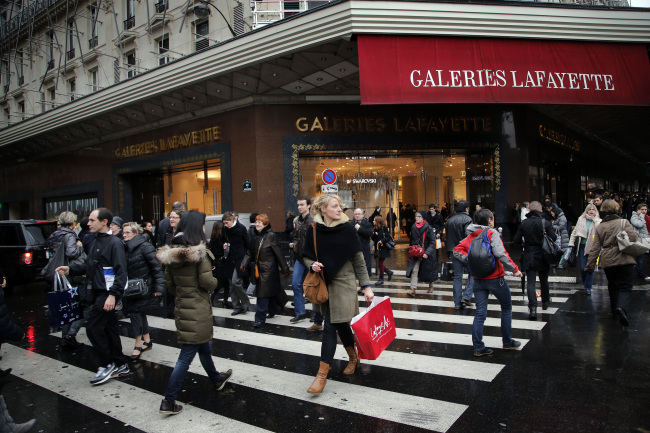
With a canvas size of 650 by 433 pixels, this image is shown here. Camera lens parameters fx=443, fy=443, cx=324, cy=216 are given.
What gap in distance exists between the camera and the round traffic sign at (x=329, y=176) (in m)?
18.0

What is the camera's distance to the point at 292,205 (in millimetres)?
17219

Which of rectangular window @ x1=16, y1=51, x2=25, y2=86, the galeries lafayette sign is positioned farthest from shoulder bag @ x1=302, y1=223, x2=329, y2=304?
rectangular window @ x1=16, y1=51, x2=25, y2=86

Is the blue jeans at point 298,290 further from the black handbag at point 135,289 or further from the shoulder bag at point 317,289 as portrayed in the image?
the shoulder bag at point 317,289

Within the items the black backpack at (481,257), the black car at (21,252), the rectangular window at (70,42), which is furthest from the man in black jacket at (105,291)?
the rectangular window at (70,42)

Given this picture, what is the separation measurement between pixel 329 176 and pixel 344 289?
13.8 meters

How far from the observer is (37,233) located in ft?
38.5

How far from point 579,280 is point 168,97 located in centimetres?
1546

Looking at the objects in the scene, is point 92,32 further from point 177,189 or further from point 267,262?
point 267,262

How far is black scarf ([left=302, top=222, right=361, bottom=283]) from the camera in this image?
4.46 metres

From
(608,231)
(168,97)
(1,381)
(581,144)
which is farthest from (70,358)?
(581,144)

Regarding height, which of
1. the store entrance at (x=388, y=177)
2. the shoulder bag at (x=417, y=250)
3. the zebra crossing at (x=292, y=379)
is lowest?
the zebra crossing at (x=292, y=379)

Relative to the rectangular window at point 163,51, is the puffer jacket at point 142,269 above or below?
below

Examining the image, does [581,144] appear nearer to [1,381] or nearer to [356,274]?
[356,274]

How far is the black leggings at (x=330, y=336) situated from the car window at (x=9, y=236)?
10.4 meters
